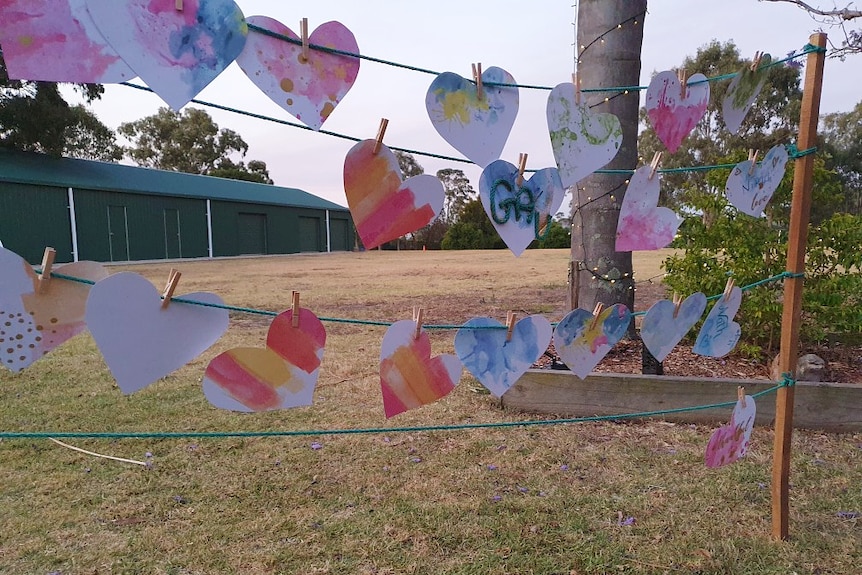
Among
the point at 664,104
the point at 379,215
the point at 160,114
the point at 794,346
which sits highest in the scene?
the point at 160,114

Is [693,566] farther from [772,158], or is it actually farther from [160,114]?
[160,114]

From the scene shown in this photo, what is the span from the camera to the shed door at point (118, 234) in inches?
698

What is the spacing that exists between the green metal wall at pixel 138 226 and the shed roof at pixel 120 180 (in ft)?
1.05

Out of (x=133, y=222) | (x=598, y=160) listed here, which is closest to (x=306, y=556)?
(x=598, y=160)

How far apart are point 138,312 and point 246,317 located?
5.68 m

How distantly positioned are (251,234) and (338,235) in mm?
5525

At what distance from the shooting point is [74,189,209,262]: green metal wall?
17.1 metres

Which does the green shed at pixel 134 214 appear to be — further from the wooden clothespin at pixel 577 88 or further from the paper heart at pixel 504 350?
the wooden clothespin at pixel 577 88

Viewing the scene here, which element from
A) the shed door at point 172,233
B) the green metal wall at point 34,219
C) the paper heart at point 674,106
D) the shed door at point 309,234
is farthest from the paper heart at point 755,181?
the shed door at point 309,234

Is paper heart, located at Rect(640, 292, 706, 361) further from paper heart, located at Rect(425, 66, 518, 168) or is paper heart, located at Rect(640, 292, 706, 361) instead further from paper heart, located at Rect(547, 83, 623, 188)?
paper heart, located at Rect(425, 66, 518, 168)

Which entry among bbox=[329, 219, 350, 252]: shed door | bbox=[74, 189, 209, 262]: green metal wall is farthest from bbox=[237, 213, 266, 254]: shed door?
bbox=[329, 219, 350, 252]: shed door

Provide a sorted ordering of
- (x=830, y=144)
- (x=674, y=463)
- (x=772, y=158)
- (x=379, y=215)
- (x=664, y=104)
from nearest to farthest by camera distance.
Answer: (x=379, y=215), (x=664, y=104), (x=772, y=158), (x=674, y=463), (x=830, y=144)

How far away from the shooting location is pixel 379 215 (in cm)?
126

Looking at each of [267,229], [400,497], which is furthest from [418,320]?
[267,229]
